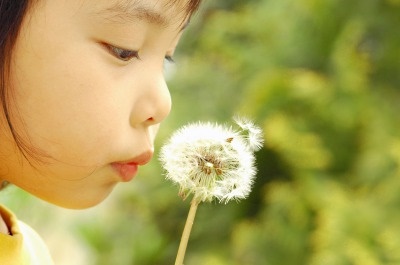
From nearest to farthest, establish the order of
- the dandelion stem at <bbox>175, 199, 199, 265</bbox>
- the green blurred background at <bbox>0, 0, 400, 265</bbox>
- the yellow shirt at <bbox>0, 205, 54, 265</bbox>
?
the dandelion stem at <bbox>175, 199, 199, 265</bbox> < the yellow shirt at <bbox>0, 205, 54, 265</bbox> < the green blurred background at <bbox>0, 0, 400, 265</bbox>

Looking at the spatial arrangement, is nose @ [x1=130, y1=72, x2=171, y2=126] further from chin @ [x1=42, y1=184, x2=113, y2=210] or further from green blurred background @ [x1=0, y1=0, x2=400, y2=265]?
green blurred background @ [x1=0, y1=0, x2=400, y2=265]

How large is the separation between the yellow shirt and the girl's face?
0.06 metres

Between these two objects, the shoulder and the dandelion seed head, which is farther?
the shoulder

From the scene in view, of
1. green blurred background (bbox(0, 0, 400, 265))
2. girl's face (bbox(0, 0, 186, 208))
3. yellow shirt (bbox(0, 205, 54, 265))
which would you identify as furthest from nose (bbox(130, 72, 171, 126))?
green blurred background (bbox(0, 0, 400, 265))

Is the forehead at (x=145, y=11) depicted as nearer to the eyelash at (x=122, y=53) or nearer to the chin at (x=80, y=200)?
the eyelash at (x=122, y=53)

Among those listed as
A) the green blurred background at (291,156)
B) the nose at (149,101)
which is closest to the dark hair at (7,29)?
the nose at (149,101)

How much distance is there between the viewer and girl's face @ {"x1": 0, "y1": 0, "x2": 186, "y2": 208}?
60 centimetres

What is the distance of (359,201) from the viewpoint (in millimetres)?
2078

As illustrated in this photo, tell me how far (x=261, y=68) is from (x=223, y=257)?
642 mm

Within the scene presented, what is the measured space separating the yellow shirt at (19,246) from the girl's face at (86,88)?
0.18ft

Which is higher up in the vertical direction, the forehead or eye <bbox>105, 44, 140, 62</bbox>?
the forehead

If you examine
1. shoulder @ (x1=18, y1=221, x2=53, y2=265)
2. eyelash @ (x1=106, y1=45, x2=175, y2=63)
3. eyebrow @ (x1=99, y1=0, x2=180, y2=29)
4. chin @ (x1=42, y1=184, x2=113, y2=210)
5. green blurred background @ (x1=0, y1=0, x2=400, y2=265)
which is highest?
eyebrow @ (x1=99, y1=0, x2=180, y2=29)

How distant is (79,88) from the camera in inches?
23.9

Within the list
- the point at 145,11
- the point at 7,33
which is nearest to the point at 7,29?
the point at 7,33
